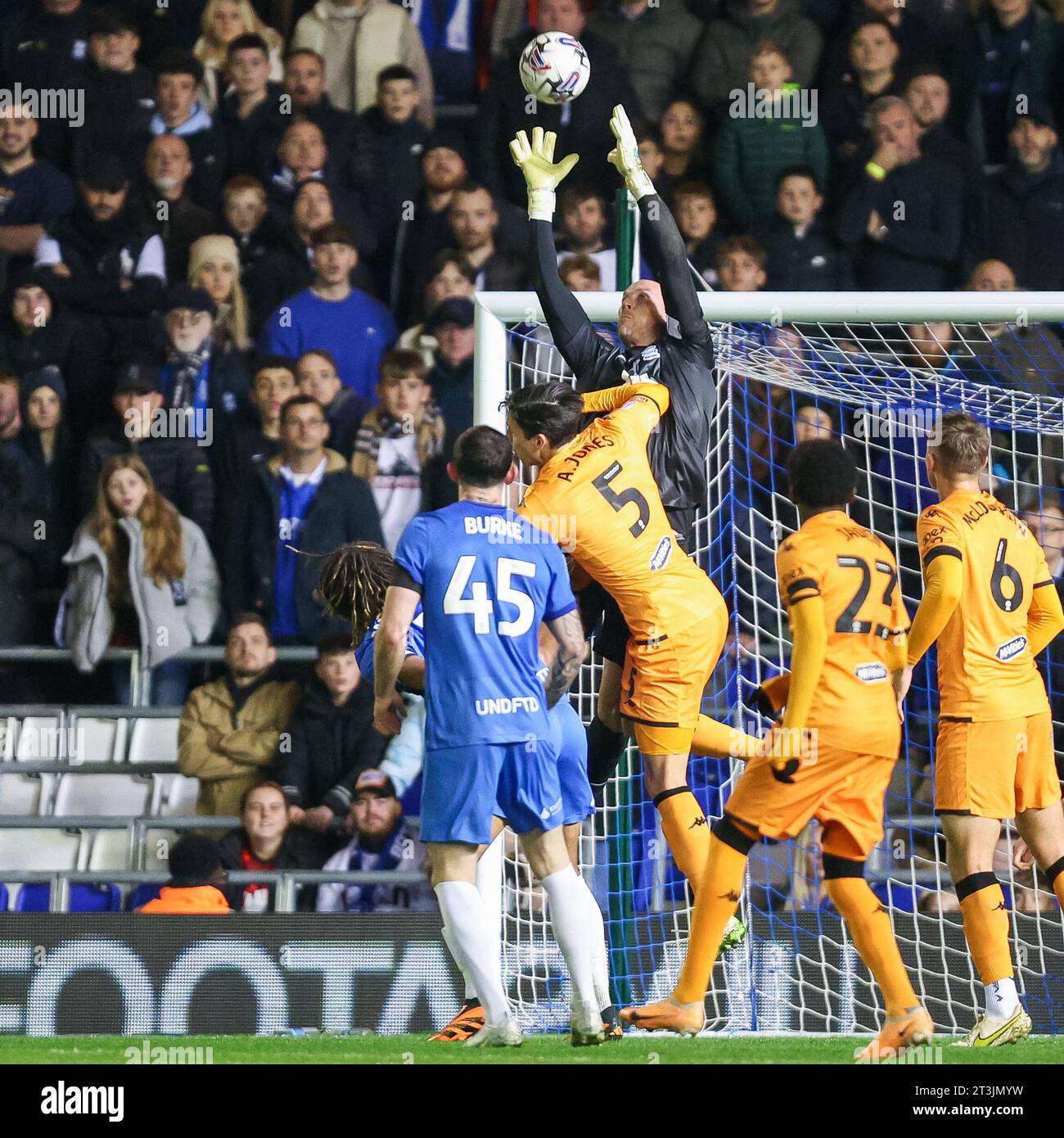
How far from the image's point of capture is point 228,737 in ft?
28.1

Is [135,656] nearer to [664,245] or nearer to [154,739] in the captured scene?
[154,739]

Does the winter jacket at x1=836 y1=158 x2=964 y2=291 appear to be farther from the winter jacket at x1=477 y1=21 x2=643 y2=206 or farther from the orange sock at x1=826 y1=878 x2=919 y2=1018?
the orange sock at x1=826 y1=878 x2=919 y2=1018

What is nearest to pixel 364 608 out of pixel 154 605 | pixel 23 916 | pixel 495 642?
pixel 495 642

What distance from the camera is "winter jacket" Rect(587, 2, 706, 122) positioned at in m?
10.2

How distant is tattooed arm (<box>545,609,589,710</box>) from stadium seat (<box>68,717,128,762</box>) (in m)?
4.18

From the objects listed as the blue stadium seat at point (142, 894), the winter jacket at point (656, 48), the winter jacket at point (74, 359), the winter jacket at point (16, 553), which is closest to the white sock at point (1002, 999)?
the blue stadium seat at point (142, 894)

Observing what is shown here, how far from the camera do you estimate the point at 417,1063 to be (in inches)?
179

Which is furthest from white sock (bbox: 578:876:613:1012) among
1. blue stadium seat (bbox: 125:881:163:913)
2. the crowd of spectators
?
blue stadium seat (bbox: 125:881:163:913)

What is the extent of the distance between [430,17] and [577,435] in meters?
5.51

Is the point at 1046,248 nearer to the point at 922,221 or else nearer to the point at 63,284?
the point at 922,221

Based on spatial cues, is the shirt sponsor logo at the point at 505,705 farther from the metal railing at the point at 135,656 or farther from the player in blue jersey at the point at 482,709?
the metal railing at the point at 135,656

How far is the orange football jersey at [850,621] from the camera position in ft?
16.9

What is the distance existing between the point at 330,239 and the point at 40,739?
3.15 metres

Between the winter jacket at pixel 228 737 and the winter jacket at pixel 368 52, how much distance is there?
12.3 ft
